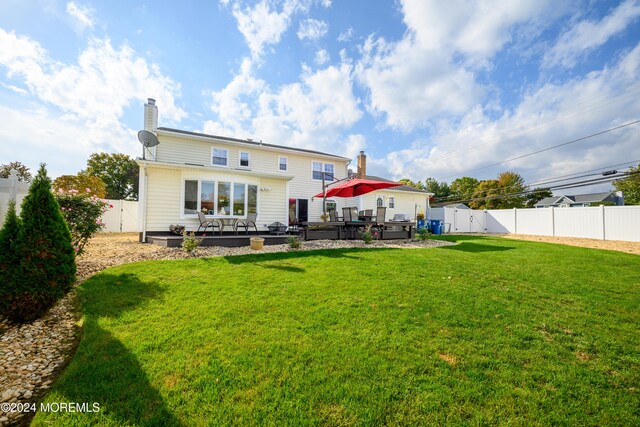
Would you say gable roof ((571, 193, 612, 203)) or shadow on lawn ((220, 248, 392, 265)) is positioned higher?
gable roof ((571, 193, 612, 203))

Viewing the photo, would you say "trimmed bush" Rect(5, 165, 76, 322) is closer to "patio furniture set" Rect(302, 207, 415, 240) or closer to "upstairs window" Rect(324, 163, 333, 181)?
"patio furniture set" Rect(302, 207, 415, 240)

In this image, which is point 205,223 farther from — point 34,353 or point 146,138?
point 34,353

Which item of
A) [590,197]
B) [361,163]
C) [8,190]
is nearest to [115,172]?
[361,163]

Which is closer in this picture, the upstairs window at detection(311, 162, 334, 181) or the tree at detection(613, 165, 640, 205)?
the upstairs window at detection(311, 162, 334, 181)

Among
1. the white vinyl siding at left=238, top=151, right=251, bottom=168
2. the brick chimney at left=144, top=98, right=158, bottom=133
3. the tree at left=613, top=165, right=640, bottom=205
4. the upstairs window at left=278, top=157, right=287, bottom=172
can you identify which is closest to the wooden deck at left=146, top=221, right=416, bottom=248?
the white vinyl siding at left=238, top=151, right=251, bottom=168

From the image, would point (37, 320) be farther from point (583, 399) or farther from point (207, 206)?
point (207, 206)

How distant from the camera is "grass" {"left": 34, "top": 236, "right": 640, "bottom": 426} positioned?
192cm

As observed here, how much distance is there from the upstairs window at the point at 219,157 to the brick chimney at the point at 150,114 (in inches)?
133

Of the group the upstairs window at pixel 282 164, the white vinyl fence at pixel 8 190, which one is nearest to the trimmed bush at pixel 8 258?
the white vinyl fence at pixel 8 190

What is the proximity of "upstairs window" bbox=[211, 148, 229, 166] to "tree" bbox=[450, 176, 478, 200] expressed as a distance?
157 feet

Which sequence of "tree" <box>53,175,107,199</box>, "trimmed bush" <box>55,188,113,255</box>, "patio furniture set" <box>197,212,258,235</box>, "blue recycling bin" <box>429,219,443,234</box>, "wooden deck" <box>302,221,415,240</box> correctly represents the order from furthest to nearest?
"tree" <box>53,175,107,199</box>
"blue recycling bin" <box>429,219,443,234</box>
"wooden deck" <box>302,221,415,240</box>
"patio furniture set" <box>197,212,258,235</box>
"trimmed bush" <box>55,188,113,255</box>

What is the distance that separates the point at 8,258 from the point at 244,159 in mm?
13911

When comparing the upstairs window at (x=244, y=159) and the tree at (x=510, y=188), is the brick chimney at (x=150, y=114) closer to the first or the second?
the upstairs window at (x=244, y=159)

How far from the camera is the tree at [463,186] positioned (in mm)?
49875
